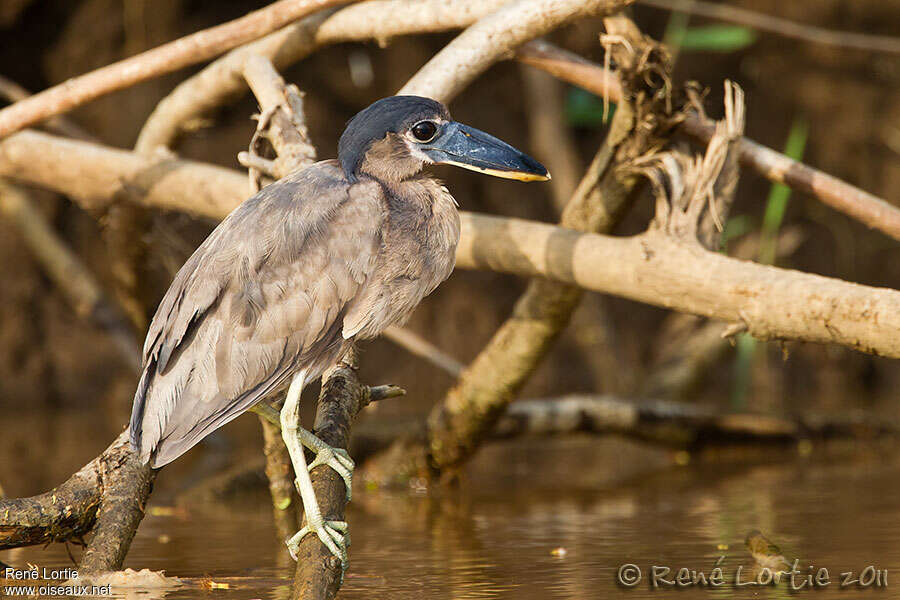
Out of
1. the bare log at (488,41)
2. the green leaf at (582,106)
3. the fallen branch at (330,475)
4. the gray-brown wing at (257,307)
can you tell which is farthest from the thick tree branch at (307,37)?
the green leaf at (582,106)

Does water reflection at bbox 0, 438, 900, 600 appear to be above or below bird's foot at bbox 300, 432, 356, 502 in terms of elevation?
above

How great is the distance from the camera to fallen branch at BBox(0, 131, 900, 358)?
3600 millimetres

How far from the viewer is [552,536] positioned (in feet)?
14.2

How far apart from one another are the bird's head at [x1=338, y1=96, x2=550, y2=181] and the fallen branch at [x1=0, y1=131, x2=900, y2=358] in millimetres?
833

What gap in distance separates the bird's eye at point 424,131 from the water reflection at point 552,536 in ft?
4.44

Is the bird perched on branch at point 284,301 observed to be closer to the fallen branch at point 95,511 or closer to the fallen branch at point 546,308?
the fallen branch at point 95,511

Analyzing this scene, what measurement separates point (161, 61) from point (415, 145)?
1.58 metres

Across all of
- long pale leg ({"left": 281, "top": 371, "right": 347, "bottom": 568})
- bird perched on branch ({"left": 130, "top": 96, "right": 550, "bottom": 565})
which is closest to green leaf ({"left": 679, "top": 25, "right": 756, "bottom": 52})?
bird perched on branch ({"left": 130, "top": 96, "right": 550, "bottom": 565})

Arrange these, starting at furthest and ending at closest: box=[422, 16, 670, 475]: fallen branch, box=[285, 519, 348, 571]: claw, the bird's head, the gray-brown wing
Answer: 1. box=[422, 16, 670, 475]: fallen branch
2. the bird's head
3. the gray-brown wing
4. box=[285, 519, 348, 571]: claw

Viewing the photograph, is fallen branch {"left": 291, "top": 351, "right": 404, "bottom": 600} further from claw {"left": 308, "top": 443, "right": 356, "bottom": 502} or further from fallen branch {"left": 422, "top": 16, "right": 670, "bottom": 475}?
fallen branch {"left": 422, "top": 16, "right": 670, "bottom": 475}

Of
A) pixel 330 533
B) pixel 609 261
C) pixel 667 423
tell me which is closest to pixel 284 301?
pixel 330 533

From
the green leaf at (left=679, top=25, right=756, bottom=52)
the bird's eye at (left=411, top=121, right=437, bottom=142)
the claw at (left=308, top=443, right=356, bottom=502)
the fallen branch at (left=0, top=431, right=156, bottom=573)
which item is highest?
the green leaf at (left=679, top=25, right=756, bottom=52)

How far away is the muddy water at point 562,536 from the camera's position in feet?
11.5

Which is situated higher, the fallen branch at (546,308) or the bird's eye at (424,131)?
the fallen branch at (546,308)
